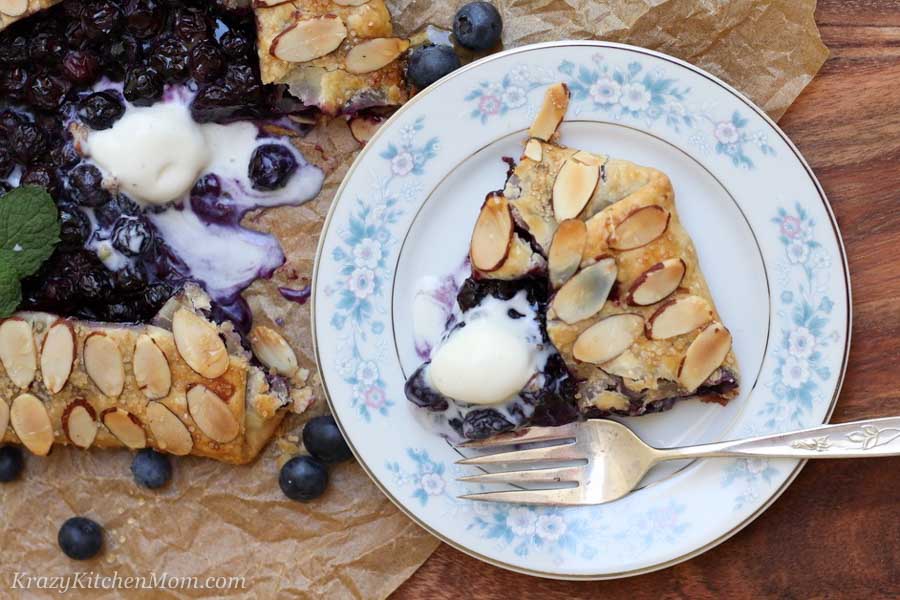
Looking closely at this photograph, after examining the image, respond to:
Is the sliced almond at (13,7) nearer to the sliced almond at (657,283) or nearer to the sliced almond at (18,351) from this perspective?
the sliced almond at (18,351)

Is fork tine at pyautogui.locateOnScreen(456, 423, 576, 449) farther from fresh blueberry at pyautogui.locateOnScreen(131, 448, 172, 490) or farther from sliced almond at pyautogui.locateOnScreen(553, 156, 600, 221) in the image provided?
fresh blueberry at pyautogui.locateOnScreen(131, 448, 172, 490)

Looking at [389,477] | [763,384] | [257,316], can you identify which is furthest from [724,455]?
[257,316]

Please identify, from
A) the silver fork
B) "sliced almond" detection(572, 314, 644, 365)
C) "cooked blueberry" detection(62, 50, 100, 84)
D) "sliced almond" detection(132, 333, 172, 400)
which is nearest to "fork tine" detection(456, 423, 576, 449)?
the silver fork

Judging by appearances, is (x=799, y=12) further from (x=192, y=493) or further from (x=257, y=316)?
(x=192, y=493)

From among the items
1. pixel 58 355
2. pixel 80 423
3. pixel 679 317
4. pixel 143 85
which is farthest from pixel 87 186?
pixel 679 317

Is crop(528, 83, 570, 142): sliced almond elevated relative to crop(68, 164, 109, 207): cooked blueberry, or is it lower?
elevated
